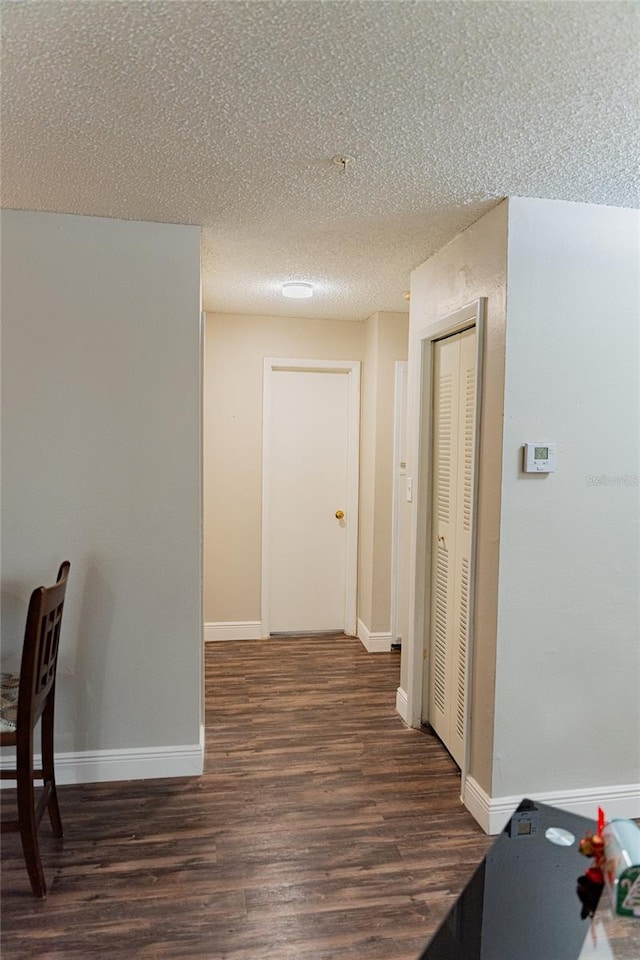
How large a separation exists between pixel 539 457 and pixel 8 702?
84.3 inches

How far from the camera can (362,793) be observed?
98.6 inches

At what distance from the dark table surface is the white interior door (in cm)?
95

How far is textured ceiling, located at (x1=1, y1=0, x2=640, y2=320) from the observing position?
50.1 inches

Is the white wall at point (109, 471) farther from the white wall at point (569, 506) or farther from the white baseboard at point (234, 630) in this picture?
the white baseboard at point (234, 630)

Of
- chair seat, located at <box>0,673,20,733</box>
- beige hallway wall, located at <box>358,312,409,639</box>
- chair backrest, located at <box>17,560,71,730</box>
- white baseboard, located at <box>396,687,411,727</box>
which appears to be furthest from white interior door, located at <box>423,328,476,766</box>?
chair seat, located at <box>0,673,20,733</box>

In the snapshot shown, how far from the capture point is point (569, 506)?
2.28 metres

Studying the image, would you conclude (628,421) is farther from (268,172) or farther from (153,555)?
(153,555)

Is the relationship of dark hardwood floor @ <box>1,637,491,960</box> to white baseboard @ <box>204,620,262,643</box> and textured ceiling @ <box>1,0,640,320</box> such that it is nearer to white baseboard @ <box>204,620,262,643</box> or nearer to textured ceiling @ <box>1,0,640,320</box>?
white baseboard @ <box>204,620,262,643</box>

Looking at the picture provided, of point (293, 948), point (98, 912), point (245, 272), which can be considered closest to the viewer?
point (293, 948)

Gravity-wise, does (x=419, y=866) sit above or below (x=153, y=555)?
below

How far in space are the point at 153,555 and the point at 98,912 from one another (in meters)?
1.28

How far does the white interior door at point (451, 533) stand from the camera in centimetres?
261

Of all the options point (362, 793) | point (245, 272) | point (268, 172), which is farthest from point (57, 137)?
point (362, 793)

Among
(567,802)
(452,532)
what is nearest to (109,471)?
(452,532)
